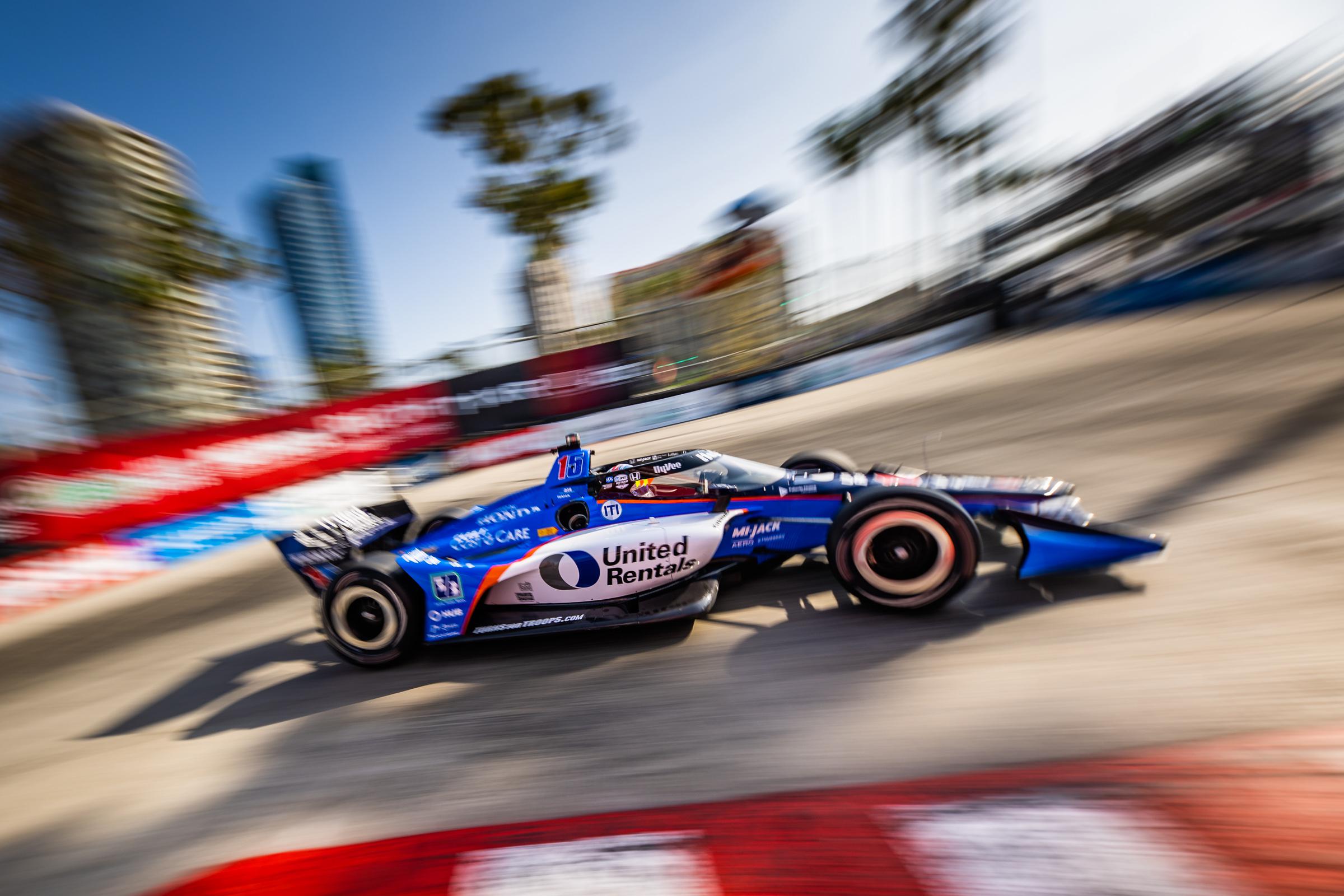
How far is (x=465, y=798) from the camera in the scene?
8.68 feet

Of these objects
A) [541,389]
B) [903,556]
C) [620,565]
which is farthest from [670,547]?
[541,389]

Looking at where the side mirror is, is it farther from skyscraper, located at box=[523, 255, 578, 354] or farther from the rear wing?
skyscraper, located at box=[523, 255, 578, 354]

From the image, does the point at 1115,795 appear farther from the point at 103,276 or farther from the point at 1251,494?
the point at 103,276

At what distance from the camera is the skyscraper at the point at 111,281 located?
11.9 m

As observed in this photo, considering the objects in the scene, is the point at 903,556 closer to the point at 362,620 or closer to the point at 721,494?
the point at 721,494

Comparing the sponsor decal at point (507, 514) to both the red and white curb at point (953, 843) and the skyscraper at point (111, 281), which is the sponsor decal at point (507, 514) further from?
the skyscraper at point (111, 281)

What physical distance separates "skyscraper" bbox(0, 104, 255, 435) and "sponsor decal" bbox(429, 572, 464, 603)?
990cm

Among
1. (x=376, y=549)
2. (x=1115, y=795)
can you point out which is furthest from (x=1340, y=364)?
(x=376, y=549)

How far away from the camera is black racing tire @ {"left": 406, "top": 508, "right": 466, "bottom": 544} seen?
196 inches

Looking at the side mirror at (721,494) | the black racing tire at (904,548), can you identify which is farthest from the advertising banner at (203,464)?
the black racing tire at (904,548)

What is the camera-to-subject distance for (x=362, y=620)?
13.2 ft

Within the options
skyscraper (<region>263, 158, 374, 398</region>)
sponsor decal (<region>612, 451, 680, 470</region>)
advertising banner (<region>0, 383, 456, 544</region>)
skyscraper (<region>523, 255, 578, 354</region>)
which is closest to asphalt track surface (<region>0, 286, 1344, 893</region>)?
sponsor decal (<region>612, 451, 680, 470</region>)

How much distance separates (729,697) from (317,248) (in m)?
125

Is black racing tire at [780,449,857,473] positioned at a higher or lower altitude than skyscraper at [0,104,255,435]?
lower
